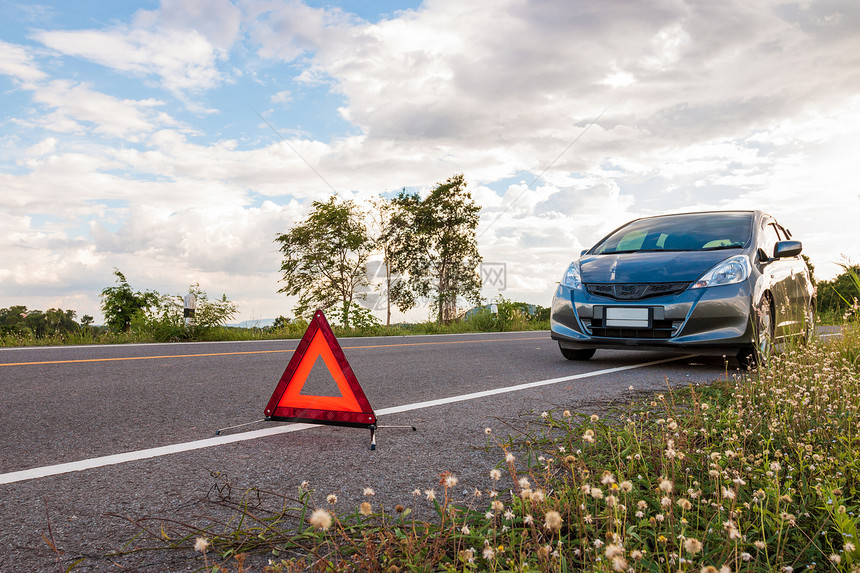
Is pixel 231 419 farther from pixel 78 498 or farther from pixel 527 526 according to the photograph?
pixel 527 526

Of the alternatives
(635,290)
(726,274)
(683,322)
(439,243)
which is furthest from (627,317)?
(439,243)

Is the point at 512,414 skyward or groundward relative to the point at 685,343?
groundward

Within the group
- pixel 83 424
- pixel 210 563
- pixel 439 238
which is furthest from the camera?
pixel 439 238

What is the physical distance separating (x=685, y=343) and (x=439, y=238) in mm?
38203

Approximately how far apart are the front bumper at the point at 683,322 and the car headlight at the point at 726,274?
58 millimetres

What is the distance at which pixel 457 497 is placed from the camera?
2.45 m

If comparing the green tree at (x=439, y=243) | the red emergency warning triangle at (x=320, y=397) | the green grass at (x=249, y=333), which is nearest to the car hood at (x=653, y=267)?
the red emergency warning triangle at (x=320, y=397)

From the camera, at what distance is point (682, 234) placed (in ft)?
24.0

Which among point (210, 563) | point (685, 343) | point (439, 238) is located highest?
point (439, 238)

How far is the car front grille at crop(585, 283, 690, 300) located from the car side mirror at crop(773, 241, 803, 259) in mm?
1381

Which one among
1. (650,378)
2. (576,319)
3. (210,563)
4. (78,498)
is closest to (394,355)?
(576,319)

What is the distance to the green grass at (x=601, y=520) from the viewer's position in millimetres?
1765

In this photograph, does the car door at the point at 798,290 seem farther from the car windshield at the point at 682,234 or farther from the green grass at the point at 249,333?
the green grass at the point at 249,333

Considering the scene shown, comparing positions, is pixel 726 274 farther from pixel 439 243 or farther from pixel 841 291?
pixel 439 243
